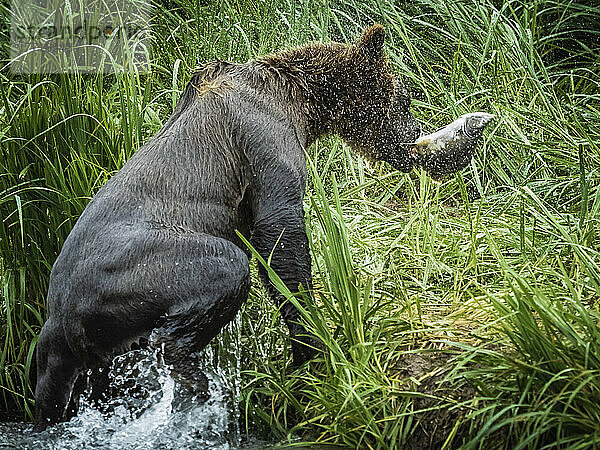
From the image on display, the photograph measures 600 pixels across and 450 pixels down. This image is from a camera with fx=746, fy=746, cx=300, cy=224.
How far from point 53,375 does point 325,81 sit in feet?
6.51

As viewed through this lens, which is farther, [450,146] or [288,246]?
[450,146]

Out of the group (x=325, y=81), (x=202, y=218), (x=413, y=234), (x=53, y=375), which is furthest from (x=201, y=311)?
(x=413, y=234)

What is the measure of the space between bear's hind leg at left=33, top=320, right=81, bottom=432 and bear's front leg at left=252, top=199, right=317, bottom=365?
960 mm

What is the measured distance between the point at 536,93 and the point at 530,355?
366 cm

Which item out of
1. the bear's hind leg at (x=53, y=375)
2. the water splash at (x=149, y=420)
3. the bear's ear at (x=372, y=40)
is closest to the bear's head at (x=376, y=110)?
the bear's ear at (x=372, y=40)

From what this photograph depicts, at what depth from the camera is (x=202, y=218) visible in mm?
3393

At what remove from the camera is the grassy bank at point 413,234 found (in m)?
2.69

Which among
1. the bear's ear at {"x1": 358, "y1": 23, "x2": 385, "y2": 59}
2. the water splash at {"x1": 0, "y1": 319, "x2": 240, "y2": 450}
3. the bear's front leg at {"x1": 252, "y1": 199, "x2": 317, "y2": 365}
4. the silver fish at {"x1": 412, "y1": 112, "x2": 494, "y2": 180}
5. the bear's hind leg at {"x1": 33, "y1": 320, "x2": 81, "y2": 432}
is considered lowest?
the water splash at {"x1": 0, "y1": 319, "x2": 240, "y2": 450}

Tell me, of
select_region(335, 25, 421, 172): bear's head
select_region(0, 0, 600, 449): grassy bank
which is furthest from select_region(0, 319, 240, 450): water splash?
select_region(335, 25, 421, 172): bear's head

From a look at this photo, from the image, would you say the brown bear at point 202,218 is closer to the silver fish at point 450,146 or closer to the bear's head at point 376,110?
the bear's head at point 376,110

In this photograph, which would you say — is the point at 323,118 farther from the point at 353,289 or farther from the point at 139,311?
the point at 139,311

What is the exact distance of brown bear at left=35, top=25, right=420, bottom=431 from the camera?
10.1 feet

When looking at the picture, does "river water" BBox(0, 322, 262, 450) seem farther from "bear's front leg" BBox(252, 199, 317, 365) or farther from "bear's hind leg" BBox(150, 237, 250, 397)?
"bear's front leg" BBox(252, 199, 317, 365)

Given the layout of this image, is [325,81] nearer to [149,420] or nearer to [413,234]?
[413,234]
